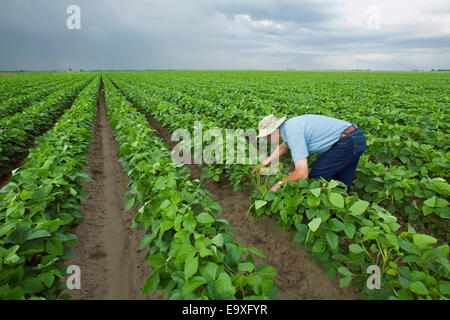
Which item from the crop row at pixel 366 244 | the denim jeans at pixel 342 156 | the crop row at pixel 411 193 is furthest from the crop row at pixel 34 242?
the denim jeans at pixel 342 156

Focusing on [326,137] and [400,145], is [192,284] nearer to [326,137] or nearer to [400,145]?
[326,137]

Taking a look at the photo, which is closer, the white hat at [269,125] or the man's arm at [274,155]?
the white hat at [269,125]

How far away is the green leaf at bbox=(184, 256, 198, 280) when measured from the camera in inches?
53.1

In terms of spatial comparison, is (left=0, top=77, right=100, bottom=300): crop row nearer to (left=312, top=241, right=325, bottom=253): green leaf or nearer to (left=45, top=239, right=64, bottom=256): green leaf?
(left=45, top=239, right=64, bottom=256): green leaf

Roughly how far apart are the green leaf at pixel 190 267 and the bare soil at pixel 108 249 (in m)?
1.27

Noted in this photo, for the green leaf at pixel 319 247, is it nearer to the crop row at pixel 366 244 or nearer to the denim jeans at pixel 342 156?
the crop row at pixel 366 244

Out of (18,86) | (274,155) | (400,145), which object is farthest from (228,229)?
(18,86)

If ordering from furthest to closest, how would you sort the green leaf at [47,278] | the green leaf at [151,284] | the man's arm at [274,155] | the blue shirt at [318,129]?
the man's arm at [274,155] < the blue shirt at [318,129] < the green leaf at [47,278] < the green leaf at [151,284]

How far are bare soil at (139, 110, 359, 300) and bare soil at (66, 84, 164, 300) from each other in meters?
1.32

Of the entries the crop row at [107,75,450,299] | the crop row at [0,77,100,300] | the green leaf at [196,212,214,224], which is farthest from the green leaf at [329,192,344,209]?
the crop row at [0,77,100,300]

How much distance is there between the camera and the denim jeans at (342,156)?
2701mm

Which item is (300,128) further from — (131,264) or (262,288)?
(131,264)
